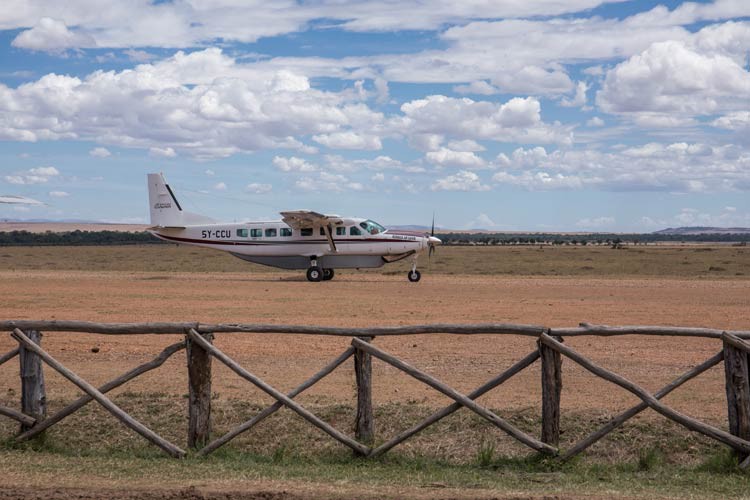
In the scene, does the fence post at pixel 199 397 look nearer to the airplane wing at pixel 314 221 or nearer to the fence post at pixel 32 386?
the fence post at pixel 32 386

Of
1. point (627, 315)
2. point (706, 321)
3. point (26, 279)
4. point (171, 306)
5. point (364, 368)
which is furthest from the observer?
point (26, 279)

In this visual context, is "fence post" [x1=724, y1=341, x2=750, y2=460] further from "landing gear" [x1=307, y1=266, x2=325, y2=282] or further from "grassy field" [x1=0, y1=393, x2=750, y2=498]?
"landing gear" [x1=307, y1=266, x2=325, y2=282]

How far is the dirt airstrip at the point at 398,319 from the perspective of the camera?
1404cm

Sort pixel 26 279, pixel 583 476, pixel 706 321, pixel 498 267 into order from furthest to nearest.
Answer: pixel 498 267 < pixel 26 279 < pixel 706 321 < pixel 583 476

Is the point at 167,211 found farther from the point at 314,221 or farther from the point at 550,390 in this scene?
the point at 550,390

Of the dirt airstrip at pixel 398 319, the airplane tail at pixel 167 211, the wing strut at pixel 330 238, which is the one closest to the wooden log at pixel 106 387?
the dirt airstrip at pixel 398 319

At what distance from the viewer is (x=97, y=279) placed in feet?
131

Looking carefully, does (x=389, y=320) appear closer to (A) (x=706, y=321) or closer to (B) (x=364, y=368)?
(A) (x=706, y=321)

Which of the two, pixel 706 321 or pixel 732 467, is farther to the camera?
pixel 706 321

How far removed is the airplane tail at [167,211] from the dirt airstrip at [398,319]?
15.2ft

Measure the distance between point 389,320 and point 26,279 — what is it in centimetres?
2226

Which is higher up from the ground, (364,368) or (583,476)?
(364,368)

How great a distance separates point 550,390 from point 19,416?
19.7 ft

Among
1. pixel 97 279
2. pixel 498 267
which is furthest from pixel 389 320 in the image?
pixel 498 267
